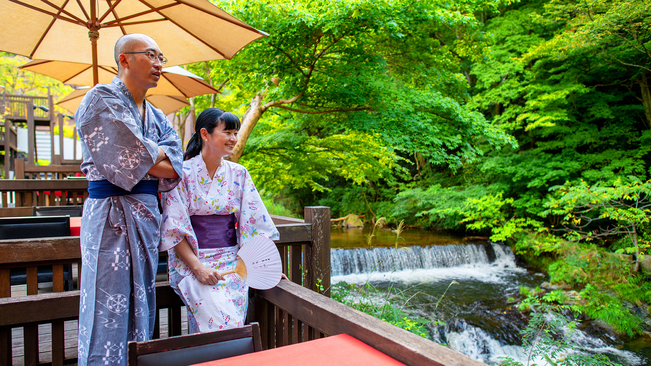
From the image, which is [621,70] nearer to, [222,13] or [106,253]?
[222,13]

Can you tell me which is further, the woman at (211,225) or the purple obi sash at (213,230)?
the purple obi sash at (213,230)

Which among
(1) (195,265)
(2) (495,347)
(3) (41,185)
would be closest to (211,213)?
(1) (195,265)

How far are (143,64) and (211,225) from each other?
75 centimetres

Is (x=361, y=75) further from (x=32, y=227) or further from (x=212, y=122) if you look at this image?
(x=32, y=227)

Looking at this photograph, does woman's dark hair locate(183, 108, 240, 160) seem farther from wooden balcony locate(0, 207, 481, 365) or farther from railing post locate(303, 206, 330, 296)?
railing post locate(303, 206, 330, 296)

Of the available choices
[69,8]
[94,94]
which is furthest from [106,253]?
[69,8]

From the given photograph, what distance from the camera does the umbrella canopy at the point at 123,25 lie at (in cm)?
242

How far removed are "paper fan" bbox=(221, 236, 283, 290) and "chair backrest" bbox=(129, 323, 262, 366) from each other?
458 millimetres

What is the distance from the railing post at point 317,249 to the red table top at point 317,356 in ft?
4.09

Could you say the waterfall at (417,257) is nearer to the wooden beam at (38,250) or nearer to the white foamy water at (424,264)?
the white foamy water at (424,264)

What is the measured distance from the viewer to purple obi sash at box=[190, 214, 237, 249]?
1743mm

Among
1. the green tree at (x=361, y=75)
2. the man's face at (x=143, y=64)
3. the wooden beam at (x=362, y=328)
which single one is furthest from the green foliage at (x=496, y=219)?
the man's face at (x=143, y=64)

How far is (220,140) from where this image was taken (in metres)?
1.75

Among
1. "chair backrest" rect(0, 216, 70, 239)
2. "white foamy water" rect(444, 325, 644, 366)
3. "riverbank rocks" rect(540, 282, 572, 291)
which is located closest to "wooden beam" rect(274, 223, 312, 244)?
"chair backrest" rect(0, 216, 70, 239)
